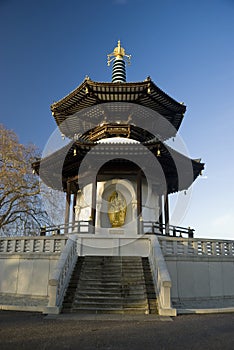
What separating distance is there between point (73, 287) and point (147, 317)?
2722 mm

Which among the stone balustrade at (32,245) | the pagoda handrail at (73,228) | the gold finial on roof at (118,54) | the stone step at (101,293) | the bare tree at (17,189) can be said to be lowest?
the stone step at (101,293)

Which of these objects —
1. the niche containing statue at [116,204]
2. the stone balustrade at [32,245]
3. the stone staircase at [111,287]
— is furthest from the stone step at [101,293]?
the niche containing statue at [116,204]

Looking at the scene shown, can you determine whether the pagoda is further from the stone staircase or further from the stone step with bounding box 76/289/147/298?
the stone step with bounding box 76/289/147/298

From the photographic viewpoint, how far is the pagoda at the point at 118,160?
46.1ft

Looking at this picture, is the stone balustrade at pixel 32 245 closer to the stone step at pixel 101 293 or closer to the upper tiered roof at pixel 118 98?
the stone step at pixel 101 293

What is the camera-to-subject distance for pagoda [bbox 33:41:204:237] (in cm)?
1406

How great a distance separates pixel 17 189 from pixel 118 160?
780 cm

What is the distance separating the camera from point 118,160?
1438cm

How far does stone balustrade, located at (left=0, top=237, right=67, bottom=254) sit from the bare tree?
23.6 ft

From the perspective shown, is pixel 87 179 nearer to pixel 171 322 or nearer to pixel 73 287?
pixel 73 287

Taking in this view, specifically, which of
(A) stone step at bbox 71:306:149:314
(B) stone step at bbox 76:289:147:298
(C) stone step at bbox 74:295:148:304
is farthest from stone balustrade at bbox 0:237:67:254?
(A) stone step at bbox 71:306:149:314

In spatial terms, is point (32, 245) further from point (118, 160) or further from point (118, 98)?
point (118, 98)

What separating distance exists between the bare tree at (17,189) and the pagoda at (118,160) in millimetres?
2182

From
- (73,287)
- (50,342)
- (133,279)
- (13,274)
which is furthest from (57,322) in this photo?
(13,274)
